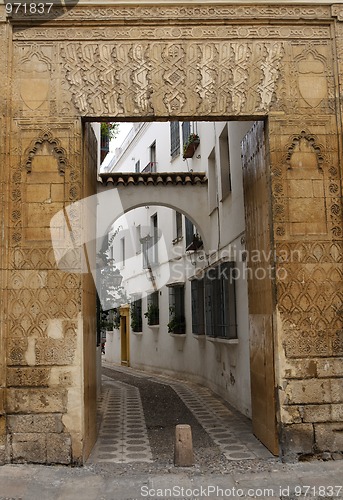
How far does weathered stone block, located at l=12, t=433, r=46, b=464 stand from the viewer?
5832mm

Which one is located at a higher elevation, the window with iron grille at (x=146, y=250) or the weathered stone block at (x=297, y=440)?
the window with iron grille at (x=146, y=250)

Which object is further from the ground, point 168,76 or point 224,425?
point 168,76

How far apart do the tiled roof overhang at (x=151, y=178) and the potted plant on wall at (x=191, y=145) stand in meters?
1.26

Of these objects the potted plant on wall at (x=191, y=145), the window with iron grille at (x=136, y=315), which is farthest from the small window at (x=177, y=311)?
the window with iron grille at (x=136, y=315)

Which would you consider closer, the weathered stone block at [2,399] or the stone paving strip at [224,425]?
the weathered stone block at [2,399]

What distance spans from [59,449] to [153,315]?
40.8 ft

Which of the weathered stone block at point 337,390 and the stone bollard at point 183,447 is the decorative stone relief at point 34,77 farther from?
the weathered stone block at point 337,390

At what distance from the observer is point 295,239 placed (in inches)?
247

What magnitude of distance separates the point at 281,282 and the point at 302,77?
2.49 m

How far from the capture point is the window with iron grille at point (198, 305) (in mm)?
12961

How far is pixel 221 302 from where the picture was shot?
1040 centimetres

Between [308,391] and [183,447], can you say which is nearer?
[183,447]

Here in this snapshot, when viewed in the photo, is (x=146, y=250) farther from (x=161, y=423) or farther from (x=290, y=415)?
(x=290, y=415)

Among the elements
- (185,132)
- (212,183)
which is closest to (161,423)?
(212,183)
